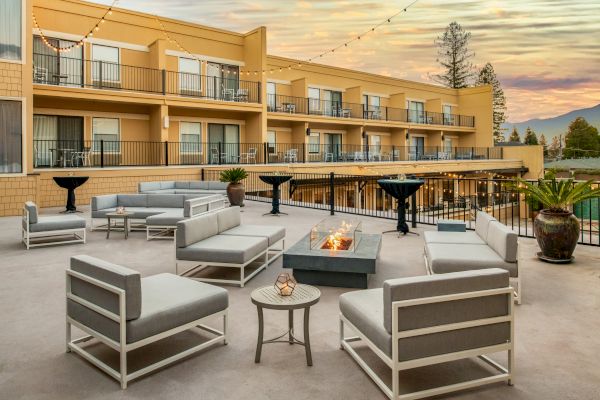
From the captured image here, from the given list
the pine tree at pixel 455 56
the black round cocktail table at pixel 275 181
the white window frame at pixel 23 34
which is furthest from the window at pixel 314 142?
the pine tree at pixel 455 56

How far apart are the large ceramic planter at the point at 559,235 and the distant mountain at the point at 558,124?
41842 mm

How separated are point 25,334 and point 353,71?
87.7ft

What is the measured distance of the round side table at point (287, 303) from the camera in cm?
333

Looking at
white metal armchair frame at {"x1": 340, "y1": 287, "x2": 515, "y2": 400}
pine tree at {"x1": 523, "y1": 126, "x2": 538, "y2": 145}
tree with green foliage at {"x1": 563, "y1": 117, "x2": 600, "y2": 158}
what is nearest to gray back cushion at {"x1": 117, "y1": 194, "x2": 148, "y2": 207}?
white metal armchair frame at {"x1": 340, "y1": 287, "x2": 515, "y2": 400}

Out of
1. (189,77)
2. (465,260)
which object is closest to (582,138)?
(189,77)

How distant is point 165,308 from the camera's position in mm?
3354

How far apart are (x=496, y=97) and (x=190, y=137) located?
35552mm

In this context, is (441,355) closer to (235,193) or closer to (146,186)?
(235,193)

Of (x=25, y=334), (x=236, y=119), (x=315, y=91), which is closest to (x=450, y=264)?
(x=25, y=334)

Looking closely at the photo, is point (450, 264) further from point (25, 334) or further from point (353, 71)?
point (353, 71)

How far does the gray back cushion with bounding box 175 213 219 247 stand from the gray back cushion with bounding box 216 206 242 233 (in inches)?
6.7

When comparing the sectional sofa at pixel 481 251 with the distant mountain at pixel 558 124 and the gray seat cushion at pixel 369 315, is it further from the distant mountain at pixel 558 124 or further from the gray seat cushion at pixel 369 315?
the distant mountain at pixel 558 124

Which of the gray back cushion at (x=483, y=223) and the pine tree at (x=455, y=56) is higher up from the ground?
the pine tree at (x=455, y=56)

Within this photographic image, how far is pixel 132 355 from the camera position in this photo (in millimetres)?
3482
